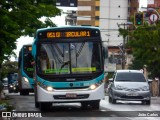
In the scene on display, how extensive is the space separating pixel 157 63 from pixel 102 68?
4072 cm

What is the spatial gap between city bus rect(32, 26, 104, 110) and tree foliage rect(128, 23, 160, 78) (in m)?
37.9

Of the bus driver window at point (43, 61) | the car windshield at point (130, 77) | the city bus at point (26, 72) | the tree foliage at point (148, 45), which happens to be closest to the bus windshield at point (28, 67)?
the city bus at point (26, 72)

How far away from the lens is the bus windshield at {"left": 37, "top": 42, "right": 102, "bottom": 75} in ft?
77.7

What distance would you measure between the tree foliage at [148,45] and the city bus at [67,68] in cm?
3794

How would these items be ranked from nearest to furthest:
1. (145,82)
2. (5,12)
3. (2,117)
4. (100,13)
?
1. (2,117)
2. (5,12)
3. (145,82)
4. (100,13)

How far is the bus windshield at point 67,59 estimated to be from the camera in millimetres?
23688

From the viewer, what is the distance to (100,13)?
14012 cm

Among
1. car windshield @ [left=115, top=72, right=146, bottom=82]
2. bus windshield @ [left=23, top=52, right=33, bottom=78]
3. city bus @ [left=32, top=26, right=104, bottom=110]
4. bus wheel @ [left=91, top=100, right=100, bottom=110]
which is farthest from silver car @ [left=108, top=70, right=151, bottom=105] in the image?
bus windshield @ [left=23, top=52, right=33, bottom=78]

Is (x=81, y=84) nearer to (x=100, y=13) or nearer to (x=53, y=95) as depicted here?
(x=53, y=95)

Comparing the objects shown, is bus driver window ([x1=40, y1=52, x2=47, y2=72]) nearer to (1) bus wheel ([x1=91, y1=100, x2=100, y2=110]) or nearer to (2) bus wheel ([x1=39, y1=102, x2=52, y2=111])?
(2) bus wheel ([x1=39, y1=102, x2=52, y2=111])

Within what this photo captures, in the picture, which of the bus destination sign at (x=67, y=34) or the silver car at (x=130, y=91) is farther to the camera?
the silver car at (x=130, y=91)

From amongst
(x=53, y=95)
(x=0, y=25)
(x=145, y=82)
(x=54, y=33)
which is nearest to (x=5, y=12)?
(x=0, y=25)

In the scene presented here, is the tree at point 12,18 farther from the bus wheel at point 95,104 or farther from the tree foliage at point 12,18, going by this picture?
the bus wheel at point 95,104

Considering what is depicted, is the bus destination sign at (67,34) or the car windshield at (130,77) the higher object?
the bus destination sign at (67,34)
